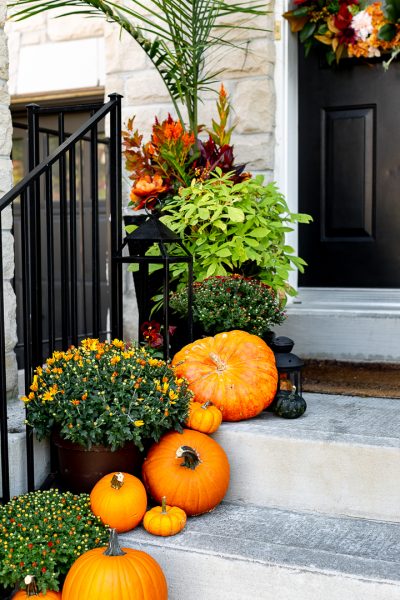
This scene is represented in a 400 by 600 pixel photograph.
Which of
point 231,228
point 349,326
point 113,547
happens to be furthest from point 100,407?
point 349,326

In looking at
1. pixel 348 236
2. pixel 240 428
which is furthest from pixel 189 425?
pixel 348 236

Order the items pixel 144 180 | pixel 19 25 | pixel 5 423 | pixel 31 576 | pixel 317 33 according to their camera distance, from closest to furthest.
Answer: pixel 31 576 → pixel 5 423 → pixel 144 180 → pixel 317 33 → pixel 19 25

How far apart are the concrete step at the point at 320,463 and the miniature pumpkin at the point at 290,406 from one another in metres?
0.03

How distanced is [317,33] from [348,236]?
100 cm

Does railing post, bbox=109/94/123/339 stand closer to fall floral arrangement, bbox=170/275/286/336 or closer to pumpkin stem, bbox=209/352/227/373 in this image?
fall floral arrangement, bbox=170/275/286/336

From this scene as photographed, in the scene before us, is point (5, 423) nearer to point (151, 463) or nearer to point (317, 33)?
point (151, 463)

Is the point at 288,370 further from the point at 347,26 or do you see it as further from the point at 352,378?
the point at 347,26

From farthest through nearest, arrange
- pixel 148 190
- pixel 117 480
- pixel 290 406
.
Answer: pixel 148 190, pixel 290 406, pixel 117 480

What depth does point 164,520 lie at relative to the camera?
2.16 m

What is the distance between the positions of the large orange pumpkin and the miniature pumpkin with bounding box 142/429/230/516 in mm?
197

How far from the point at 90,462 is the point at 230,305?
831mm

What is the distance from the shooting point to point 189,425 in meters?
2.44

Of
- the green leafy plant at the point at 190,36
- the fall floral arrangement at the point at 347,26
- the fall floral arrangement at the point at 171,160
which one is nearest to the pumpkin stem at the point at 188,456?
the fall floral arrangement at the point at 171,160

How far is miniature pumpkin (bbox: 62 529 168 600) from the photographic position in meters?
1.89
